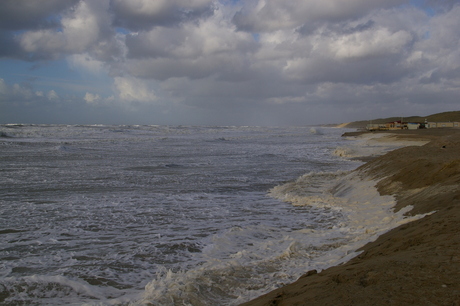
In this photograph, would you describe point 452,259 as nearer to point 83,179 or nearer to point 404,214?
point 404,214

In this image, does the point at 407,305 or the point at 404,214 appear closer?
the point at 407,305

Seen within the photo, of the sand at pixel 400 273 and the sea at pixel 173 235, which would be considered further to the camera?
the sea at pixel 173 235

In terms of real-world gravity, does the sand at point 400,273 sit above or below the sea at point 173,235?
above

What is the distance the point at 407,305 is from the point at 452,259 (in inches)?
43.7

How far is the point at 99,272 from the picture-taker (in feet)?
18.4

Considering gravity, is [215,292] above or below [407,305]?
below

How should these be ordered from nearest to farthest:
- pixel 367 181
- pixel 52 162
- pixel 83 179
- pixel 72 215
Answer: pixel 72 215 < pixel 367 181 < pixel 83 179 < pixel 52 162

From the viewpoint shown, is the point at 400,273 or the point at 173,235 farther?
the point at 173,235

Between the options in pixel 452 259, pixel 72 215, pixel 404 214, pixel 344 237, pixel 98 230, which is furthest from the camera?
pixel 72 215

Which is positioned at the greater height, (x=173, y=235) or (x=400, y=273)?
(x=400, y=273)

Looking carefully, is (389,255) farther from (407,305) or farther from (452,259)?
(407,305)

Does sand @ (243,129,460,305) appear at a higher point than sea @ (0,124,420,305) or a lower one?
higher

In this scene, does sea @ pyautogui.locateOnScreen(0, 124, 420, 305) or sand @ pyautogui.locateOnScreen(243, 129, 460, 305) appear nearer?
sand @ pyautogui.locateOnScreen(243, 129, 460, 305)

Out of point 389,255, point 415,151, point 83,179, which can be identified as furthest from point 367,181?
point 83,179
